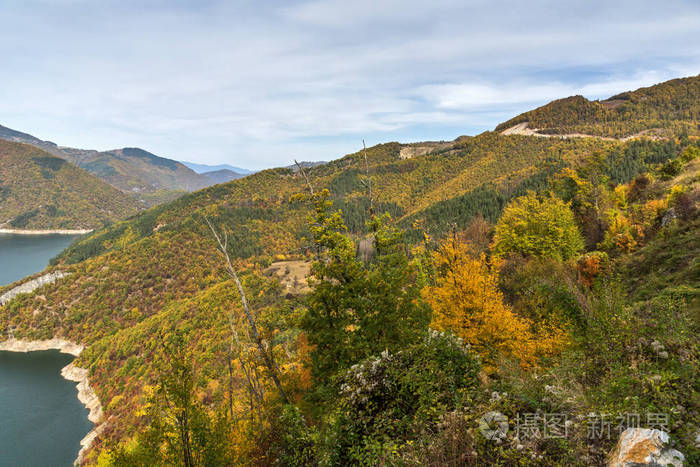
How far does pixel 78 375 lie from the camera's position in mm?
94812

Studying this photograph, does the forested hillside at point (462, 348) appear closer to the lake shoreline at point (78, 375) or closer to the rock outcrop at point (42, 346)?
the lake shoreline at point (78, 375)

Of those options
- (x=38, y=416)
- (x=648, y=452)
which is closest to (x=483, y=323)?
(x=648, y=452)

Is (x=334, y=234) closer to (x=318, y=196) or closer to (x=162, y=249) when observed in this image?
(x=318, y=196)

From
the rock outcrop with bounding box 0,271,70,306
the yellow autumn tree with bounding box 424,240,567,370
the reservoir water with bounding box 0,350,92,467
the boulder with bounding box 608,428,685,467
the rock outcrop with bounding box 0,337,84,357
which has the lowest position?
the reservoir water with bounding box 0,350,92,467

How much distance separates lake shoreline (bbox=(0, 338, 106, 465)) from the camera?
65875mm

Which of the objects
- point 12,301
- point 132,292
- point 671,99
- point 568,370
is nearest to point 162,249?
point 132,292

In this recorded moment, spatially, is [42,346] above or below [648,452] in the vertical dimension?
below

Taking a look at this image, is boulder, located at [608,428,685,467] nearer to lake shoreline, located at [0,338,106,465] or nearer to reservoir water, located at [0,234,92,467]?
lake shoreline, located at [0,338,106,465]

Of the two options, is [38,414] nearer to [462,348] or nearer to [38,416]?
[38,416]

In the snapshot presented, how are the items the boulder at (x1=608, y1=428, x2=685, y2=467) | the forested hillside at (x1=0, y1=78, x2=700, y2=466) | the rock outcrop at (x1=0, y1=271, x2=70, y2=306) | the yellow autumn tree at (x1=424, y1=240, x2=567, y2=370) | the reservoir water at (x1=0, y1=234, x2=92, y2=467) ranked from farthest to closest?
1. the rock outcrop at (x1=0, y1=271, x2=70, y2=306)
2. the reservoir water at (x1=0, y1=234, x2=92, y2=467)
3. the yellow autumn tree at (x1=424, y1=240, x2=567, y2=370)
4. the forested hillside at (x1=0, y1=78, x2=700, y2=466)
5. the boulder at (x1=608, y1=428, x2=685, y2=467)

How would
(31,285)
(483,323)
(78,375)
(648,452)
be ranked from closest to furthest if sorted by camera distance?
(648,452) < (483,323) < (78,375) < (31,285)

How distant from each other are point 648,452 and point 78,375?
136 m

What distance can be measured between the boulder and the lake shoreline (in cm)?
8607

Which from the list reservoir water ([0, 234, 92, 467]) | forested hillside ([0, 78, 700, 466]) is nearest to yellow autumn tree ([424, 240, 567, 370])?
forested hillside ([0, 78, 700, 466])
